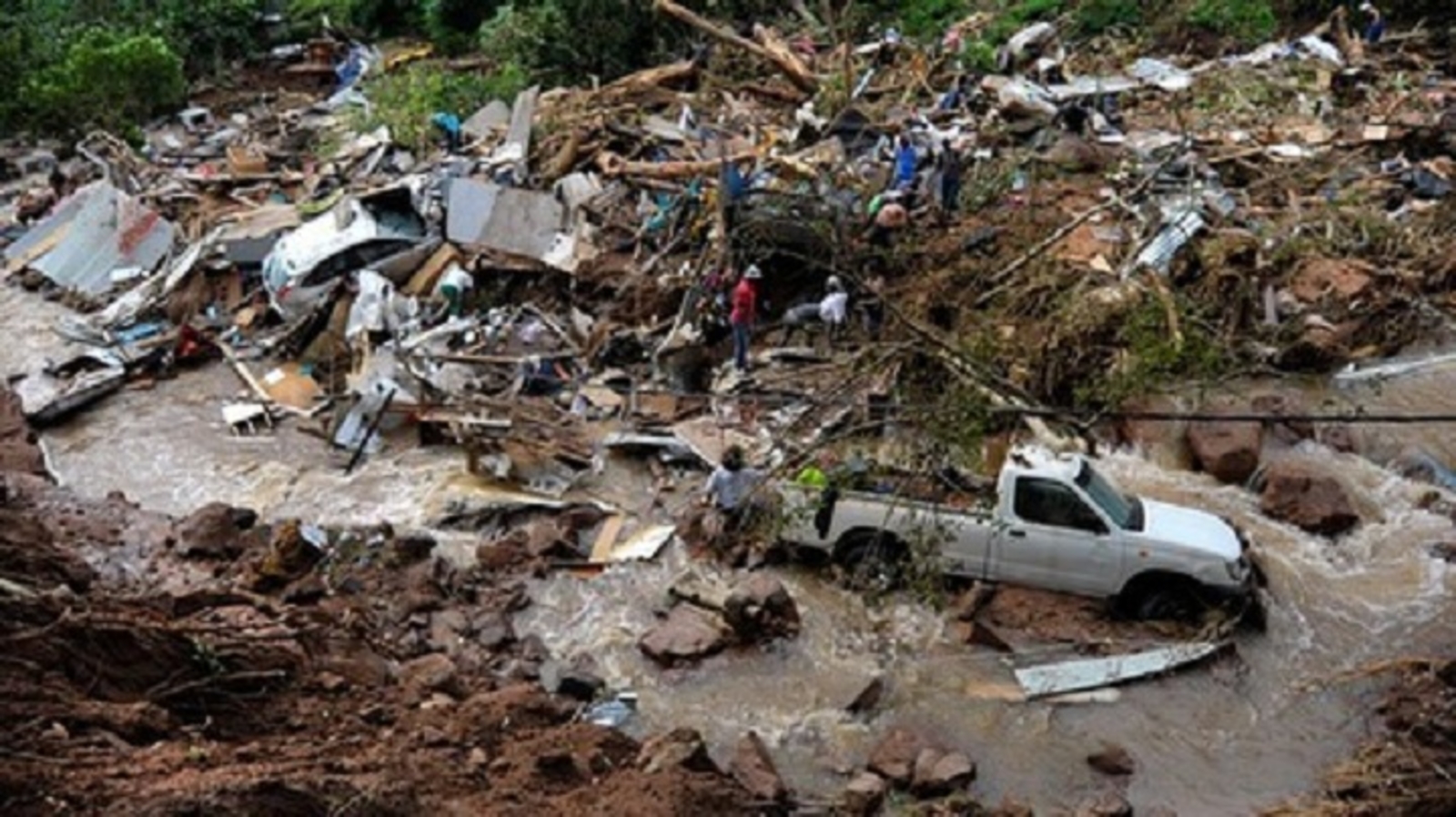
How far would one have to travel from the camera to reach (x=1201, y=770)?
1041cm

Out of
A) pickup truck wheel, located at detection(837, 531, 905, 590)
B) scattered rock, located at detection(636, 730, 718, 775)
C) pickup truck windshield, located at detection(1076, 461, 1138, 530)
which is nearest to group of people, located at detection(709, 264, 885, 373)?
pickup truck wheel, located at detection(837, 531, 905, 590)

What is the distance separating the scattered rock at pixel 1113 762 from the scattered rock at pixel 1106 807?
28 cm

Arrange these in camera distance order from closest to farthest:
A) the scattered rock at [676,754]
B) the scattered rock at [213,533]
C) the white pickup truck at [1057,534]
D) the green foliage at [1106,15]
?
the scattered rock at [676,754] → the white pickup truck at [1057,534] → the scattered rock at [213,533] → the green foliage at [1106,15]

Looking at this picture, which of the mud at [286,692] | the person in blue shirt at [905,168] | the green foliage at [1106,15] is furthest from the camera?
the green foliage at [1106,15]

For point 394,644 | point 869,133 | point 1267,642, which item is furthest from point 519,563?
point 869,133

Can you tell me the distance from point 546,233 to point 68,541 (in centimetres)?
737

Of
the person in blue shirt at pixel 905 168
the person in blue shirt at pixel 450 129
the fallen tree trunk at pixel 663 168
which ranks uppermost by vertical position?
the person in blue shirt at pixel 905 168

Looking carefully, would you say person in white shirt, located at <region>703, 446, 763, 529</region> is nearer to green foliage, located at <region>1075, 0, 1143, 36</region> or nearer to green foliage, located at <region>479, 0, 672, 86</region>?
green foliage, located at <region>479, 0, 672, 86</region>

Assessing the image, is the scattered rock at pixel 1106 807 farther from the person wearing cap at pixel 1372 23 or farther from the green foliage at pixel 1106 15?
the person wearing cap at pixel 1372 23

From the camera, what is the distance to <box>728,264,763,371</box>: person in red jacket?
15.3 m

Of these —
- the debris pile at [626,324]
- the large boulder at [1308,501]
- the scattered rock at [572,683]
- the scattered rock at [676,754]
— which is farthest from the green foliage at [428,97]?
the scattered rock at [676,754]

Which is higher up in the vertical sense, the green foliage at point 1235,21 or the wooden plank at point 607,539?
the green foliage at point 1235,21

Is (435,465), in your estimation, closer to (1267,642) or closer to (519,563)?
(519,563)

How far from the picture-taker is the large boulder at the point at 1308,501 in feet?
42.9
